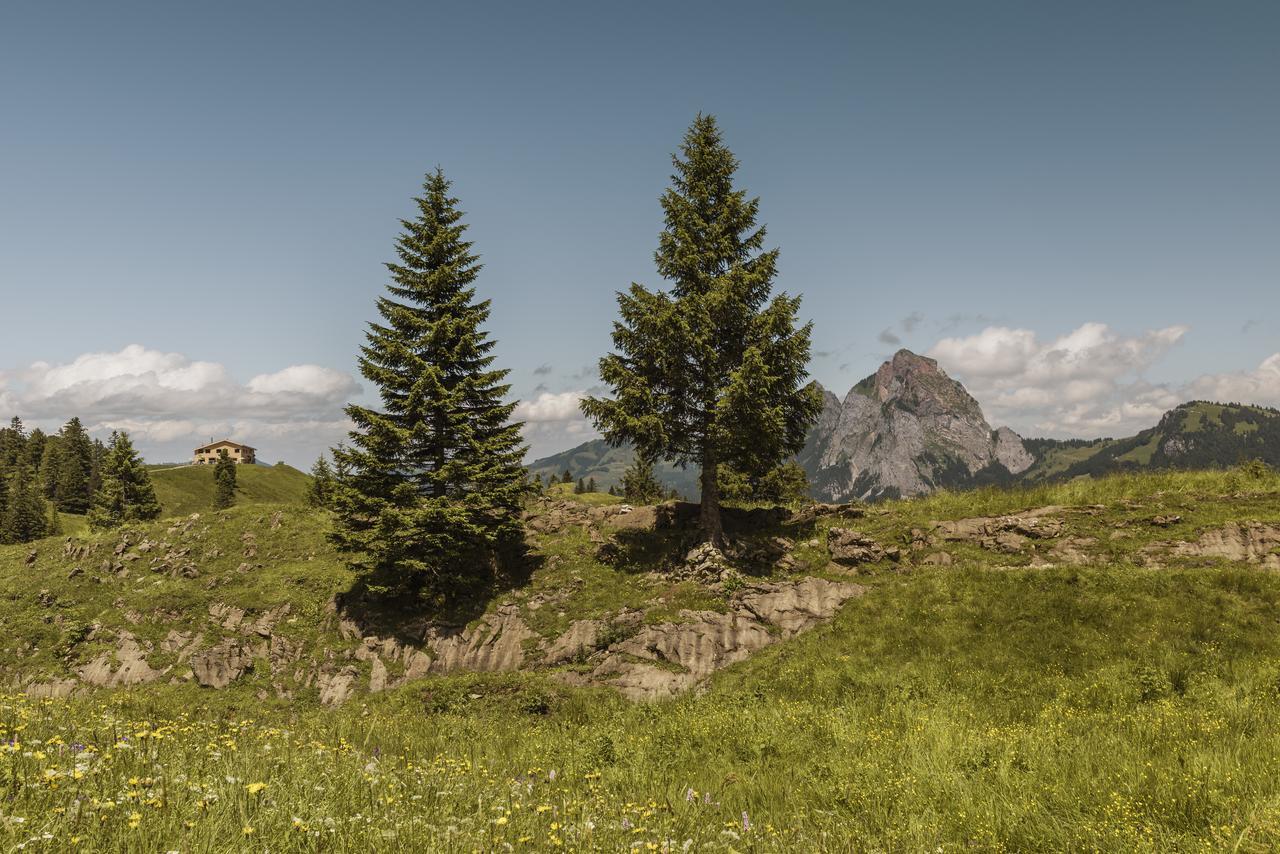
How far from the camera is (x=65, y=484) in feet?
294

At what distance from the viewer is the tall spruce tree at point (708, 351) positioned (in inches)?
803

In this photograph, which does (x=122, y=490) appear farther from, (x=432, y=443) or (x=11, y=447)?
(x=11, y=447)

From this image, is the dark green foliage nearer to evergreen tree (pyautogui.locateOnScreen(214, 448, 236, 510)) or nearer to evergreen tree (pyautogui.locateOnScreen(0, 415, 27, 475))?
evergreen tree (pyautogui.locateOnScreen(214, 448, 236, 510))

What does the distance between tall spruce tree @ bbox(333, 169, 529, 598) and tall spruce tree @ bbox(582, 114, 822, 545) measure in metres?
4.35

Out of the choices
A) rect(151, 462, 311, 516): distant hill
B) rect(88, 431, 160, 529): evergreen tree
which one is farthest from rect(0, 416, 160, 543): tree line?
rect(151, 462, 311, 516): distant hill

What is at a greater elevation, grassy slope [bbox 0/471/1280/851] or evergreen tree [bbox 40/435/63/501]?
evergreen tree [bbox 40/435/63/501]

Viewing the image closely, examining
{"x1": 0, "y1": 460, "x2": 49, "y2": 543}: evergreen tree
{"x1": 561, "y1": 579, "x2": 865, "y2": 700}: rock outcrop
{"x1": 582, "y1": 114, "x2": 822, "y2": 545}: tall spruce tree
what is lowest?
{"x1": 561, "y1": 579, "x2": 865, "y2": 700}: rock outcrop

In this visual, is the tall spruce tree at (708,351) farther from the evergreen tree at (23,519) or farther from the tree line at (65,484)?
the evergreen tree at (23,519)

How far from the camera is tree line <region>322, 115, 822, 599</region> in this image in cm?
1988

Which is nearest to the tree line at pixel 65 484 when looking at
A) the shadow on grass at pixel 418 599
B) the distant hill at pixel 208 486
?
the distant hill at pixel 208 486

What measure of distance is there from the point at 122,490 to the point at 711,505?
61.4 m

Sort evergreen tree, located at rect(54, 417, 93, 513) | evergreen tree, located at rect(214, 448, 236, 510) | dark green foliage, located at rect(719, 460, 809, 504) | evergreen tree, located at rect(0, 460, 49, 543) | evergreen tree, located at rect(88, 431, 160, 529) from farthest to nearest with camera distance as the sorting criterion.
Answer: evergreen tree, located at rect(54, 417, 93, 513) → evergreen tree, located at rect(214, 448, 236, 510) → evergreen tree, located at rect(0, 460, 49, 543) → evergreen tree, located at rect(88, 431, 160, 529) → dark green foliage, located at rect(719, 460, 809, 504)

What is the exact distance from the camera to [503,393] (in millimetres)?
21625

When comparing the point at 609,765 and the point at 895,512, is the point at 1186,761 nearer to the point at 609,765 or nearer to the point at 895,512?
the point at 609,765
